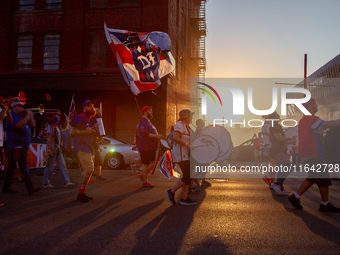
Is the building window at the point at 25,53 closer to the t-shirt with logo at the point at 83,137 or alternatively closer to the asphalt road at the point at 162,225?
the asphalt road at the point at 162,225

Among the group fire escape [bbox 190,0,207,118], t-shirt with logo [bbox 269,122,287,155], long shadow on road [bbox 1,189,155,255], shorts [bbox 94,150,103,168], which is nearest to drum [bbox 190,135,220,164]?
long shadow on road [bbox 1,189,155,255]

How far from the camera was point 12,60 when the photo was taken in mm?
22234

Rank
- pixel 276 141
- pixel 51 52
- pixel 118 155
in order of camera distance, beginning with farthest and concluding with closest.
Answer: pixel 51 52
pixel 118 155
pixel 276 141

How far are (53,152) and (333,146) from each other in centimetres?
638

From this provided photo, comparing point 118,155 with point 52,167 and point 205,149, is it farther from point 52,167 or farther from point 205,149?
point 205,149

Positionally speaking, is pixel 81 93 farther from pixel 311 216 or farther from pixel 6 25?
pixel 311 216

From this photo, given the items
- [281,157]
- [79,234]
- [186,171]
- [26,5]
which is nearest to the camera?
A: [79,234]

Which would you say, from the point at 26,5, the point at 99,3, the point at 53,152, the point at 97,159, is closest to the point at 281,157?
the point at 97,159

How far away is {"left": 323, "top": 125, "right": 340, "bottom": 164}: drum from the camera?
583 centimetres

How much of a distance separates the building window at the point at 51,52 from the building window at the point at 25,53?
0.98 meters

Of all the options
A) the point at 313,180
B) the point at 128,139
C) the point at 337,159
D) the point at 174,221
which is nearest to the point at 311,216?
the point at 313,180

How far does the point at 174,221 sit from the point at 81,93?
17.1 meters

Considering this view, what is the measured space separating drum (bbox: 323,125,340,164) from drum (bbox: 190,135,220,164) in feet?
6.37

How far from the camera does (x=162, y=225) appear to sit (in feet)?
16.5
